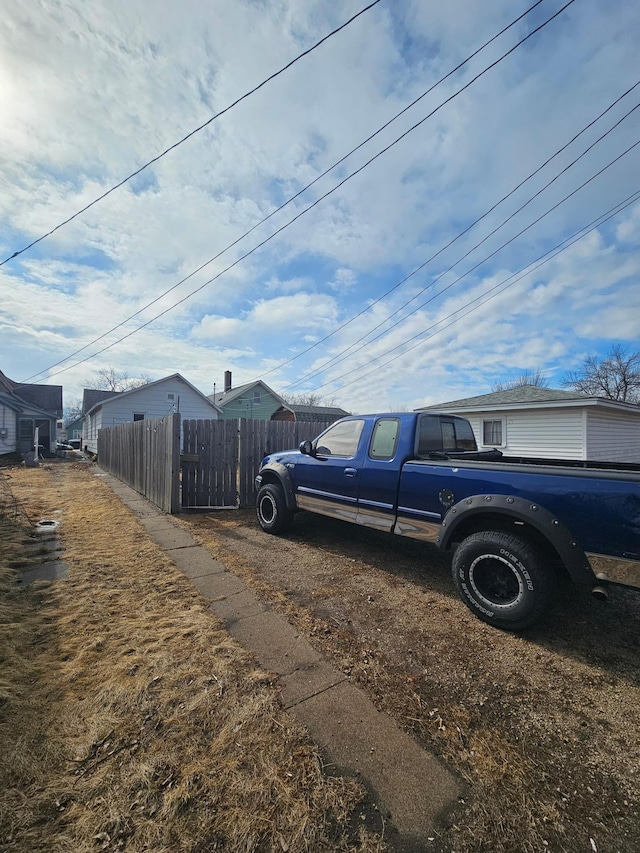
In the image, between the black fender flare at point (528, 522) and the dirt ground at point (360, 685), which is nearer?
the dirt ground at point (360, 685)

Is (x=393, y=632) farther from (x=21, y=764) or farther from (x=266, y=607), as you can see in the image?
(x=21, y=764)

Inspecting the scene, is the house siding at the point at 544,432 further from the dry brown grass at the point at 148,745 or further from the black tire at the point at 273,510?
the dry brown grass at the point at 148,745

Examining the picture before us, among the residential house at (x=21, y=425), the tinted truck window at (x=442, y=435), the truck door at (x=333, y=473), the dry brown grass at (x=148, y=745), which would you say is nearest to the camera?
the dry brown grass at (x=148, y=745)

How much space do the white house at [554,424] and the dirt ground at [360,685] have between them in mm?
11528

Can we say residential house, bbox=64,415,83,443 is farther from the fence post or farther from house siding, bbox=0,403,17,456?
the fence post

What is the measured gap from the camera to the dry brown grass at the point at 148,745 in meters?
1.48

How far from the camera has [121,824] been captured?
59.2 inches

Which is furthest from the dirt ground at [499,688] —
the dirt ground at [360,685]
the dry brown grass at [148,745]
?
the dry brown grass at [148,745]

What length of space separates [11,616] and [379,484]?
3.47 metres

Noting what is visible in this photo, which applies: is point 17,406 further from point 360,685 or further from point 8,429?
point 360,685

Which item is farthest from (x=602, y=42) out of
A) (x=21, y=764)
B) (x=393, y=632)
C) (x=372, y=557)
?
(x=21, y=764)

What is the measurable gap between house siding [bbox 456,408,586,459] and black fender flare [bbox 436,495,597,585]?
12.3 m

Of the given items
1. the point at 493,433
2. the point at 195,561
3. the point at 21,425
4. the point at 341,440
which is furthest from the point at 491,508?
the point at 21,425

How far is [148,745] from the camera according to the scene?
1.88 metres
